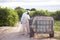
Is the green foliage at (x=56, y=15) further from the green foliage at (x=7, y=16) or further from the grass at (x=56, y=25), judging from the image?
the green foliage at (x=7, y=16)

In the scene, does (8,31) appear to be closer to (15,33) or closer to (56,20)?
(15,33)

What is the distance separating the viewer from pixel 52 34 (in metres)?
2.04

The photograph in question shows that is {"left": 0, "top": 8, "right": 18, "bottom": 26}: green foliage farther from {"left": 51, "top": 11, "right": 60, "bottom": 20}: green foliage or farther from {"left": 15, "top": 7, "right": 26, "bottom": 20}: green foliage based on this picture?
{"left": 51, "top": 11, "right": 60, "bottom": 20}: green foliage

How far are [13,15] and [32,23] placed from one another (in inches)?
11.9

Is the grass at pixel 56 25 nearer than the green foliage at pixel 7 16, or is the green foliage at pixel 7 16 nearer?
the grass at pixel 56 25

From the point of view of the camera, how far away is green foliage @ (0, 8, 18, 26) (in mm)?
2146

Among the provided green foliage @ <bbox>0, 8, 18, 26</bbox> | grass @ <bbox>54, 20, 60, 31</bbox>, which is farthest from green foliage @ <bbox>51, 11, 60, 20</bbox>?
green foliage @ <bbox>0, 8, 18, 26</bbox>

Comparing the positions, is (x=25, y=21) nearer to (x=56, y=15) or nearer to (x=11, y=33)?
(x=11, y=33)

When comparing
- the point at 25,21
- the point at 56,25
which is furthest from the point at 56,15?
the point at 25,21

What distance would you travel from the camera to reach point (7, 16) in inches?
85.7

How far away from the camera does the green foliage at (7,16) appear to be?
2.15 meters

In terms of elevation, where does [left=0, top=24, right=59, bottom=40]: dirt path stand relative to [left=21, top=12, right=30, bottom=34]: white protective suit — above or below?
below

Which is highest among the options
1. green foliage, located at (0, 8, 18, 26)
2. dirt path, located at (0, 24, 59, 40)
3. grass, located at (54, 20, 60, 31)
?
green foliage, located at (0, 8, 18, 26)

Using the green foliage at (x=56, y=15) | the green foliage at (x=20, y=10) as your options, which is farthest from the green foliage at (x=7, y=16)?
the green foliage at (x=56, y=15)
